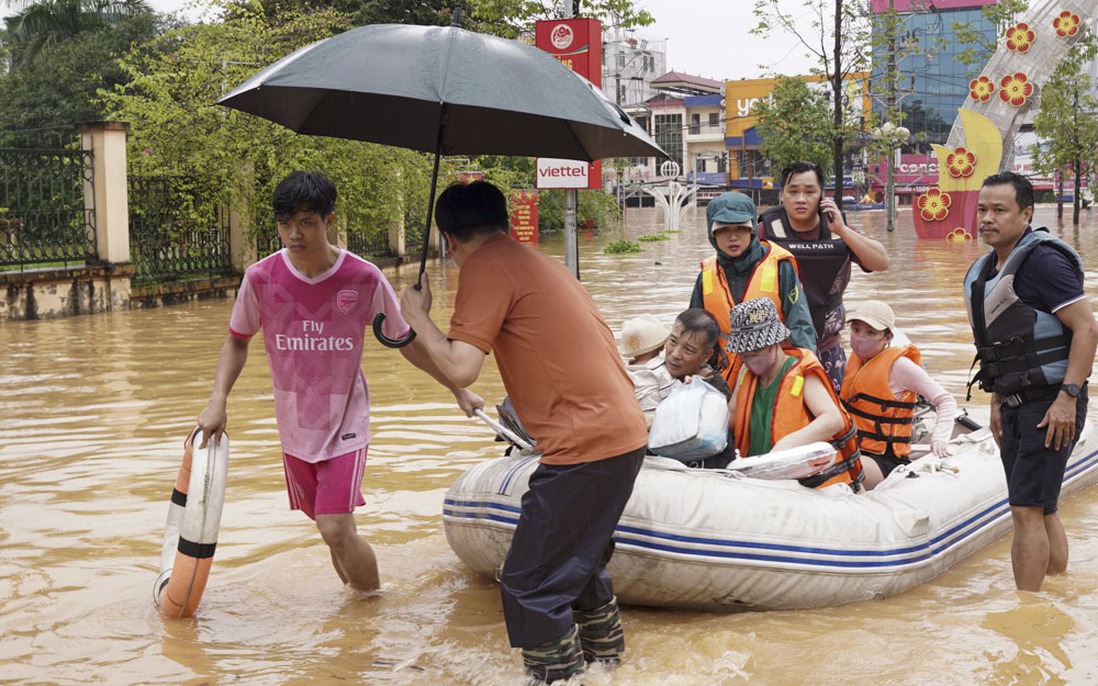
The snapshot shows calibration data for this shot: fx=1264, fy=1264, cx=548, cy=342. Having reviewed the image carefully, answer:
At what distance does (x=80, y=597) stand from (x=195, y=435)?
3.68 feet

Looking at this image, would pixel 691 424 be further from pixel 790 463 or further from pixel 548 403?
pixel 548 403

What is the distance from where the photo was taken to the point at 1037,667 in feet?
15.1

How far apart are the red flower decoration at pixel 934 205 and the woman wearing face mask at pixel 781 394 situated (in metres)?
28.8

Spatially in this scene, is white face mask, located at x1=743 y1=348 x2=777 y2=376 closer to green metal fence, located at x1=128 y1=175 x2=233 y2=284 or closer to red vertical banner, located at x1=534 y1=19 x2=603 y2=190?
red vertical banner, located at x1=534 y1=19 x2=603 y2=190

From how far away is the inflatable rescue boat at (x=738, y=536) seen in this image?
196 inches

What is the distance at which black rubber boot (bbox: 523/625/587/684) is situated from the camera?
161 inches

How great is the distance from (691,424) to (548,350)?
1.53 m

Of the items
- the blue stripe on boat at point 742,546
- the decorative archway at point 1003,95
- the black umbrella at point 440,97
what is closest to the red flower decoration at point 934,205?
the decorative archway at point 1003,95

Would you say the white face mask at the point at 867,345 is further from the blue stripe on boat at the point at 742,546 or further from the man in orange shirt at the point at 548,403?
the man in orange shirt at the point at 548,403

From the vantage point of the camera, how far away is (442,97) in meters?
3.89

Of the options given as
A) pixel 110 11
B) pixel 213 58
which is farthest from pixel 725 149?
pixel 213 58

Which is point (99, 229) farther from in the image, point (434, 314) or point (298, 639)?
point (298, 639)

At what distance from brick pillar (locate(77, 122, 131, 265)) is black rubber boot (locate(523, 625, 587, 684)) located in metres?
15.1

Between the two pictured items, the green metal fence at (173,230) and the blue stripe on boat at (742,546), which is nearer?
the blue stripe on boat at (742,546)
